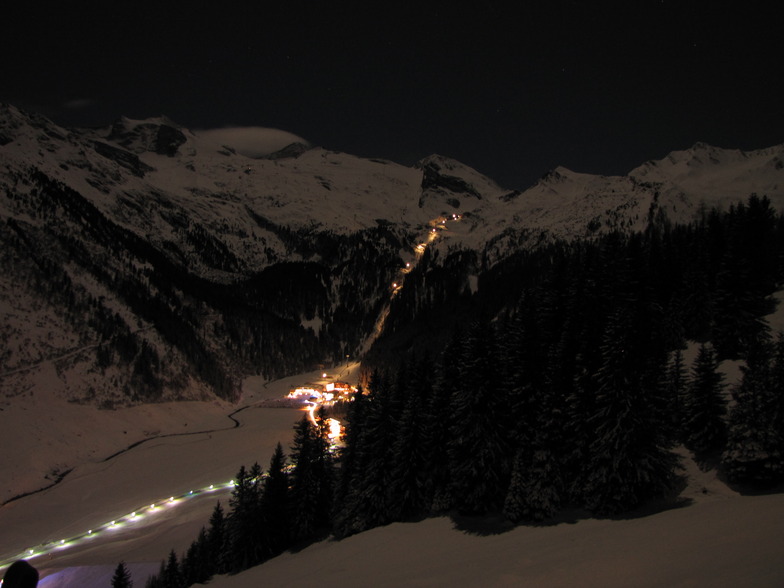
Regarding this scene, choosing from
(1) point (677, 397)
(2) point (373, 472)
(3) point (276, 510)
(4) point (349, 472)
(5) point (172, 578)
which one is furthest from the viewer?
(5) point (172, 578)

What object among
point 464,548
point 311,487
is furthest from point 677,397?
point 311,487

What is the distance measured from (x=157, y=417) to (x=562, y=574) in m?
122

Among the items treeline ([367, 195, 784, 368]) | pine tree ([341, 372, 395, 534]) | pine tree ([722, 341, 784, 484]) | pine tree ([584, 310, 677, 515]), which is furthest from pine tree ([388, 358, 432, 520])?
pine tree ([722, 341, 784, 484])

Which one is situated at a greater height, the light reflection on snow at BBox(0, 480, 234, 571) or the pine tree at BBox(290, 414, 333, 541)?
the pine tree at BBox(290, 414, 333, 541)

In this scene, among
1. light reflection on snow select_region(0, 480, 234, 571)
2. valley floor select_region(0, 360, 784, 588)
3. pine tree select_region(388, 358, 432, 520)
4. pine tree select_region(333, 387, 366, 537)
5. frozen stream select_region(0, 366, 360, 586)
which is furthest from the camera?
light reflection on snow select_region(0, 480, 234, 571)

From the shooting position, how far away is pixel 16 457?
84875mm

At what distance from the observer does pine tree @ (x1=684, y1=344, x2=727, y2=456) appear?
1107 inches

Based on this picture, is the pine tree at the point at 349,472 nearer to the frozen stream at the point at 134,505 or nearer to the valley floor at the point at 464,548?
the valley floor at the point at 464,548

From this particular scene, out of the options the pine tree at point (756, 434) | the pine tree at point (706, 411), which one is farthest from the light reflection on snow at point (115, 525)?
the pine tree at point (756, 434)

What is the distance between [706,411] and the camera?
28.4 m

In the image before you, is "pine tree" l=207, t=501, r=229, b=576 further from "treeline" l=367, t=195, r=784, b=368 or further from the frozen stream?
"treeline" l=367, t=195, r=784, b=368

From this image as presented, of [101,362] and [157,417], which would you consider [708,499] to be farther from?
[101,362]

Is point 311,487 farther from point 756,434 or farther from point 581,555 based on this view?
point 756,434

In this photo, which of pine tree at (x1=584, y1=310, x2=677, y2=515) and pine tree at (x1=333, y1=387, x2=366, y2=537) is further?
pine tree at (x1=333, y1=387, x2=366, y2=537)
